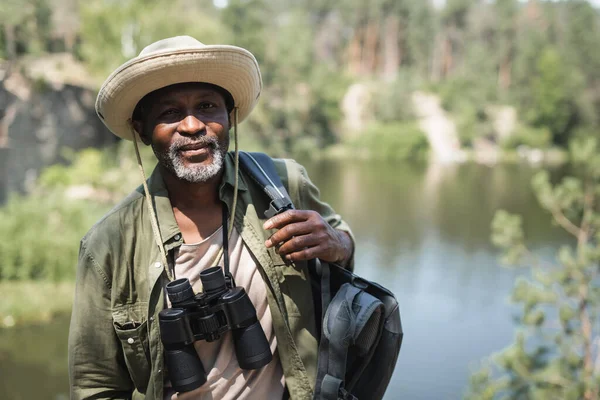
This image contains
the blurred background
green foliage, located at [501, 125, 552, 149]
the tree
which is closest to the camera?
the tree

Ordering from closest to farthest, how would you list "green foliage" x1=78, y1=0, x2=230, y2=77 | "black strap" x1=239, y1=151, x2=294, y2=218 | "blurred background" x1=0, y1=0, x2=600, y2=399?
"black strap" x1=239, y1=151, x2=294, y2=218 < "blurred background" x1=0, y1=0, x2=600, y2=399 < "green foliage" x1=78, y1=0, x2=230, y2=77

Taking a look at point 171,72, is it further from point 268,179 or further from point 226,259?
point 226,259

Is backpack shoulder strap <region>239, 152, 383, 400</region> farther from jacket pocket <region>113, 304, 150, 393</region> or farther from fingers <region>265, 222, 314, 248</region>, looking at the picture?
jacket pocket <region>113, 304, 150, 393</region>

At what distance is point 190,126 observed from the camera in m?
1.42

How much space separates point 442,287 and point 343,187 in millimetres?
8557

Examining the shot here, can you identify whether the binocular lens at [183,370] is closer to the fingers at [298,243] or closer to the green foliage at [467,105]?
the fingers at [298,243]

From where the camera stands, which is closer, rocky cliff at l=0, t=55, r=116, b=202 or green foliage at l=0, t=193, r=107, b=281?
green foliage at l=0, t=193, r=107, b=281

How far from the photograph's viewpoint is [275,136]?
21703 millimetres

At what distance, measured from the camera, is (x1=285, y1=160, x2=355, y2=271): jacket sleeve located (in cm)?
162

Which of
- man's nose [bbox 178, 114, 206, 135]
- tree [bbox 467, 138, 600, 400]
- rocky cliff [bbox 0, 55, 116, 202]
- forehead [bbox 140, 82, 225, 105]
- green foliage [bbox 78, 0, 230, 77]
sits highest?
green foliage [bbox 78, 0, 230, 77]

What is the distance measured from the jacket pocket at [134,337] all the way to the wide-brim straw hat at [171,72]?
1.64 feet

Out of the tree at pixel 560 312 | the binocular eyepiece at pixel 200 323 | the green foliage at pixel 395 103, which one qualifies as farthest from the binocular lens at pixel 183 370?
the green foliage at pixel 395 103

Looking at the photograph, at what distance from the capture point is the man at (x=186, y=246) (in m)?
1.37

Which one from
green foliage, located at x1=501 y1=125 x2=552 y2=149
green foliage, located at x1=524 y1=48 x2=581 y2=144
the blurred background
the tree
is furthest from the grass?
green foliage, located at x1=524 y1=48 x2=581 y2=144
